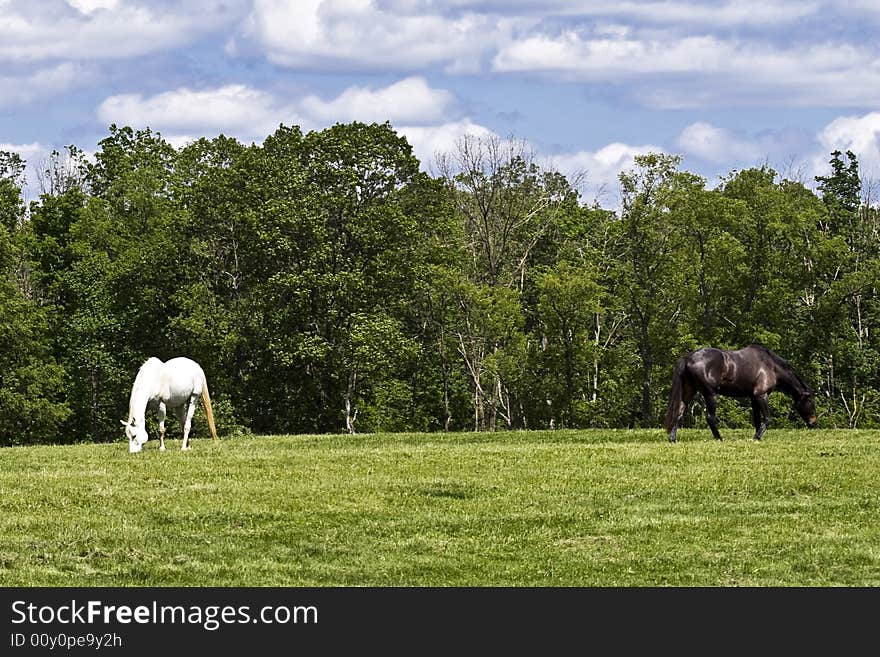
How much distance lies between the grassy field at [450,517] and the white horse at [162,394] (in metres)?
0.99

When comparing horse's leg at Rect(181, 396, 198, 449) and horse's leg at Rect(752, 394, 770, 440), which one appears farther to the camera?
horse's leg at Rect(752, 394, 770, 440)

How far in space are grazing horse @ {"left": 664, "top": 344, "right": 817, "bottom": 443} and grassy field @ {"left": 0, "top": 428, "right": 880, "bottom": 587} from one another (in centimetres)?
170

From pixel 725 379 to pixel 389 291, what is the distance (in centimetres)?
2864

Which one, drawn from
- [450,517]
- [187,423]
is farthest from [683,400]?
[450,517]

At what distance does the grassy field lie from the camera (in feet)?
49.7

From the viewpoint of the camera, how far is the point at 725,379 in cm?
2802

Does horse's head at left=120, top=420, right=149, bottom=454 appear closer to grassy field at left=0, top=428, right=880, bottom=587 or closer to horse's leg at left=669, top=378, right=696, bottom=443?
grassy field at left=0, top=428, right=880, bottom=587

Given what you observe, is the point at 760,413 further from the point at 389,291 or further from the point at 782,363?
the point at 389,291

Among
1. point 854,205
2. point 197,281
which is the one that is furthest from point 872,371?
point 197,281

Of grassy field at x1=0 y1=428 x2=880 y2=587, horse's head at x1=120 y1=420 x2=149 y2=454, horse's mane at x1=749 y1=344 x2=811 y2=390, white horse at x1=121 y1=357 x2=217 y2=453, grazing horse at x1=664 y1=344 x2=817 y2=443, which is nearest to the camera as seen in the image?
grassy field at x1=0 y1=428 x2=880 y2=587

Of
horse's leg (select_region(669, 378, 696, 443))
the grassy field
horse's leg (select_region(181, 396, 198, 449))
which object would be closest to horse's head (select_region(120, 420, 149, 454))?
the grassy field

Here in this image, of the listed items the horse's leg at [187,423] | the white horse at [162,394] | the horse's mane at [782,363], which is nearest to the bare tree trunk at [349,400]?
the white horse at [162,394]

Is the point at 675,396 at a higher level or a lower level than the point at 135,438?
higher

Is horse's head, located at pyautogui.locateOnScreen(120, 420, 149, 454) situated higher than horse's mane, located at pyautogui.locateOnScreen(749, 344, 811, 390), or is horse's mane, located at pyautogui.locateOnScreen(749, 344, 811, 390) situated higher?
horse's mane, located at pyautogui.locateOnScreen(749, 344, 811, 390)
